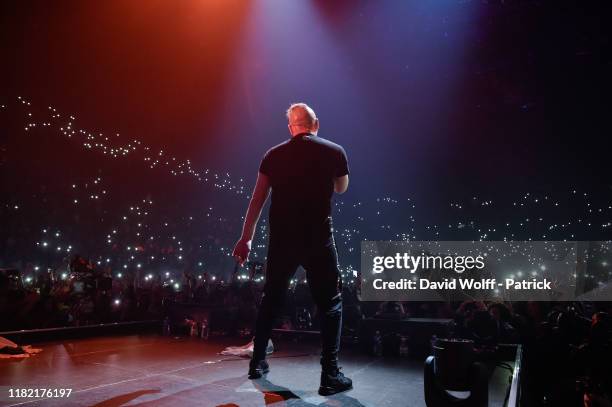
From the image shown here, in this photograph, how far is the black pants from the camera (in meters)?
2.40

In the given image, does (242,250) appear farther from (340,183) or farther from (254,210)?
(340,183)

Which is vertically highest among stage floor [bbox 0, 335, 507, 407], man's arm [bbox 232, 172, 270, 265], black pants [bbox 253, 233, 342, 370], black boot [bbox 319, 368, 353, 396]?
man's arm [bbox 232, 172, 270, 265]

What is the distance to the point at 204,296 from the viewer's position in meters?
9.95

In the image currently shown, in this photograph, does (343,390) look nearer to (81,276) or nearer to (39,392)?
(39,392)

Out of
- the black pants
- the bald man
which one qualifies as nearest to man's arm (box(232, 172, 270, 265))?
the bald man

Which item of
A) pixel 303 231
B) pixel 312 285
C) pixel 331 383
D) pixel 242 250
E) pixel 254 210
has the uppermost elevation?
pixel 254 210

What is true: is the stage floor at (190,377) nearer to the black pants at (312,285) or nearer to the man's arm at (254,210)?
the black pants at (312,285)

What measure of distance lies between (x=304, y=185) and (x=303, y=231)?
32 cm

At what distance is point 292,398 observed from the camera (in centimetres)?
223

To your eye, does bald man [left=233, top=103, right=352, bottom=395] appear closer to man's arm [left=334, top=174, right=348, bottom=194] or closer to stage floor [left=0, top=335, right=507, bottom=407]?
man's arm [left=334, top=174, right=348, bottom=194]

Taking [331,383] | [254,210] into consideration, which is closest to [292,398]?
[331,383]

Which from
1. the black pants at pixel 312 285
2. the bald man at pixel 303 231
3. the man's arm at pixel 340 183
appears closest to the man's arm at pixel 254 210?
the bald man at pixel 303 231

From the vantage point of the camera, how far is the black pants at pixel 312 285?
2.40m

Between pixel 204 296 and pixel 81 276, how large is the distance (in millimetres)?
2973
